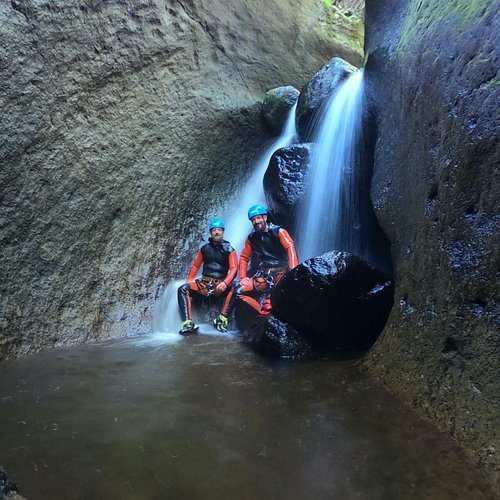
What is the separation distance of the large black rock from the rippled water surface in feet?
2.13

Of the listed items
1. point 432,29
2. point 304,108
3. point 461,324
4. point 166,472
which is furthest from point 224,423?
point 304,108

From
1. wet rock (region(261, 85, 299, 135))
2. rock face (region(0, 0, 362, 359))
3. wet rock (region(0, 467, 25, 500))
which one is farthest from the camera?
wet rock (region(261, 85, 299, 135))

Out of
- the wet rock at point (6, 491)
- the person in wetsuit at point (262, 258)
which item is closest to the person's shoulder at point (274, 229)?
the person in wetsuit at point (262, 258)

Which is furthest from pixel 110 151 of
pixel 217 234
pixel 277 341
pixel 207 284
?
pixel 277 341

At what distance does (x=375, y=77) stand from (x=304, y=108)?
2.03 metres

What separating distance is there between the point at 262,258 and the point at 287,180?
1.32 metres

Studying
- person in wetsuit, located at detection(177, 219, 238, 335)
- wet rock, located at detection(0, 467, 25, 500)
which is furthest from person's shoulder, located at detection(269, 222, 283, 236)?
wet rock, located at detection(0, 467, 25, 500)

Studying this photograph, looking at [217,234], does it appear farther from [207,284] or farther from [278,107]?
[278,107]

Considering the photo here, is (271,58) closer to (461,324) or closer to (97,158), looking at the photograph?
(97,158)

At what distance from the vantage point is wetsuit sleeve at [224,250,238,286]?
263 inches

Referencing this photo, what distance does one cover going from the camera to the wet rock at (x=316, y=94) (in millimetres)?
7703

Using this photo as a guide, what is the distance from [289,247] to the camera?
6.43 meters

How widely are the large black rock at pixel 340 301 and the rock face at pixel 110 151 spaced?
8.45ft

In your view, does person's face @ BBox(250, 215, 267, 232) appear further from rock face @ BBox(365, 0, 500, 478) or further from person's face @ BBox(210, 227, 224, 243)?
rock face @ BBox(365, 0, 500, 478)
